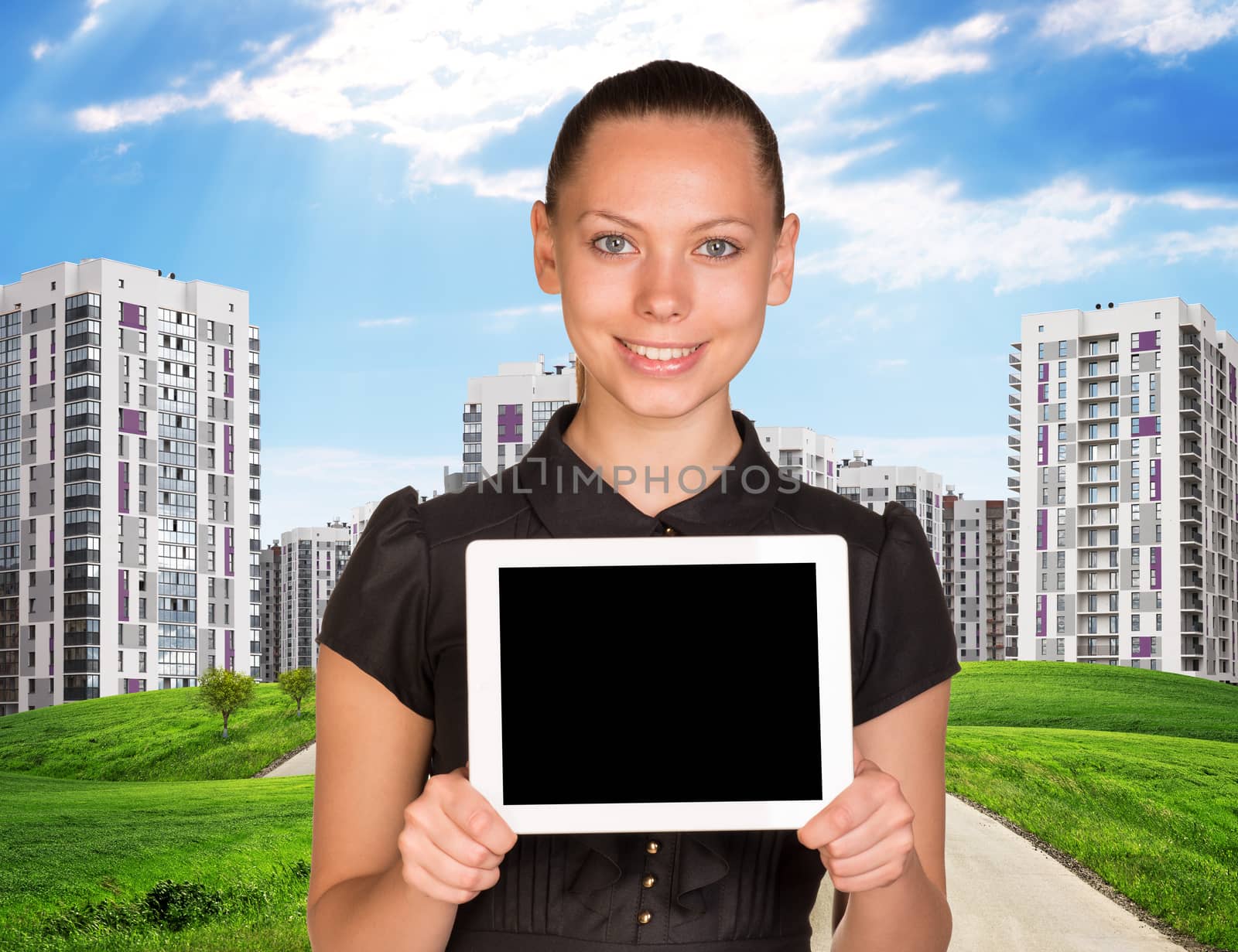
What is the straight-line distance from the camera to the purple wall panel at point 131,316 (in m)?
50.0

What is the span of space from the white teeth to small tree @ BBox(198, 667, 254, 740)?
29368mm

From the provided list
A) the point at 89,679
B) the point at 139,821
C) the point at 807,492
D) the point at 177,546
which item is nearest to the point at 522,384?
the point at 177,546

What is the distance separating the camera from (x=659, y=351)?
1624 millimetres

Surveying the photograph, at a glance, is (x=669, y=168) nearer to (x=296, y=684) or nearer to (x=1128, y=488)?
(x=296, y=684)

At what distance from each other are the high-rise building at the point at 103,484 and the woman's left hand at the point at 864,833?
5144 cm

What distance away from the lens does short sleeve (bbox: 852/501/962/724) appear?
66.8 inches

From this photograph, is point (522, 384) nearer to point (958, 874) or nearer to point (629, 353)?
point (958, 874)

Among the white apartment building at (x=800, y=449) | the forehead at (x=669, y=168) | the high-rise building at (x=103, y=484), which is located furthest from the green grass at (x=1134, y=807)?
the white apartment building at (x=800, y=449)

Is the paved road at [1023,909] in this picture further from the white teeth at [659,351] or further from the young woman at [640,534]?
the white teeth at [659,351]

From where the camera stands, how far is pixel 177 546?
5319cm

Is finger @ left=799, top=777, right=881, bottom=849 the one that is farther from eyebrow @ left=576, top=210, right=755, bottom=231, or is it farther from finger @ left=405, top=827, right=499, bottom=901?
eyebrow @ left=576, top=210, right=755, bottom=231

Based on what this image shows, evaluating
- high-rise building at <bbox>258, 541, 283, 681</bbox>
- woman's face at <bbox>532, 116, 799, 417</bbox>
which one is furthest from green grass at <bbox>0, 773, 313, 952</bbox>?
high-rise building at <bbox>258, 541, 283, 681</bbox>

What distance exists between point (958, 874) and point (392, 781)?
1387 centimetres

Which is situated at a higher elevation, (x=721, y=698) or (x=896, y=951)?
(x=721, y=698)
